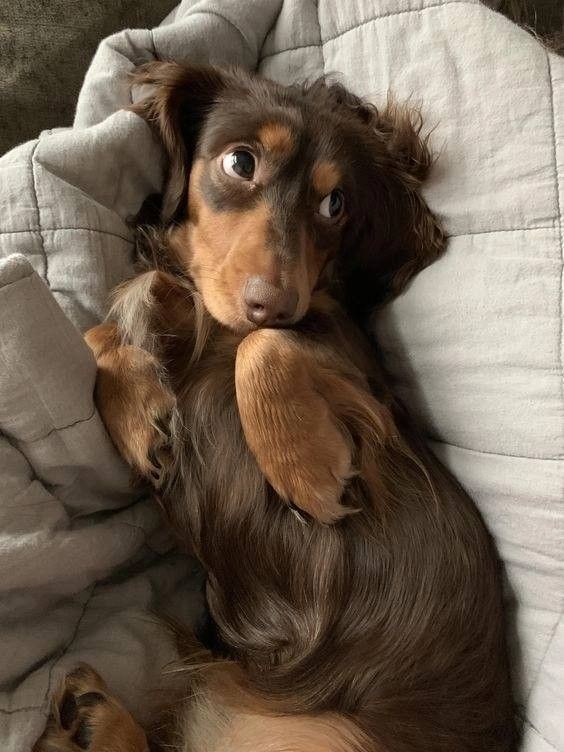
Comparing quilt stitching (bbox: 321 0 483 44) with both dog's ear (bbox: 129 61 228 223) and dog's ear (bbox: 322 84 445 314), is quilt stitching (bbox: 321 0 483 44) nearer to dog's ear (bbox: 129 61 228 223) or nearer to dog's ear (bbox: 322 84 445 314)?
dog's ear (bbox: 322 84 445 314)

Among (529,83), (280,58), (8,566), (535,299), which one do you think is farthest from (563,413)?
(280,58)

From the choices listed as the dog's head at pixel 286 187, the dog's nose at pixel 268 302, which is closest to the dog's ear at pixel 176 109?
the dog's head at pixel 286 187

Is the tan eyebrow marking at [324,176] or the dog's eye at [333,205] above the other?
the tan eyebrow marking at [324,176]

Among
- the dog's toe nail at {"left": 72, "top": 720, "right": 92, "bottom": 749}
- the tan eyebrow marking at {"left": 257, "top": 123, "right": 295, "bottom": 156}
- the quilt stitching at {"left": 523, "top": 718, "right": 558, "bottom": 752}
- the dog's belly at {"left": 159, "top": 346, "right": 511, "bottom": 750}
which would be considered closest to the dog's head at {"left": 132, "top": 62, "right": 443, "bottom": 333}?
the tan eyebrow marking at {"left": 257, "top": 123, "right": 295, "bottom": 156}

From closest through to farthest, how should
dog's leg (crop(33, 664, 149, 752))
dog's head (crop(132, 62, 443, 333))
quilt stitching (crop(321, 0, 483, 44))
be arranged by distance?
dog's leg (crop(33, 664, 149, 752)), dog's head (crop(132, 62, 443, 333)), quilt stitching (crop(321, 0, 483, 44))

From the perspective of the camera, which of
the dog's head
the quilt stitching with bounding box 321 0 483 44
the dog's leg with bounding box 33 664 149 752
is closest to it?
the dog's leg with bounding box 33 664 149 752

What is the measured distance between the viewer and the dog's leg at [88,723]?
1180 mm

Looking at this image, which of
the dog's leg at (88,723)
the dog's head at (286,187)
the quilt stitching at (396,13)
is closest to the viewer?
the dog's leg at (88,723)

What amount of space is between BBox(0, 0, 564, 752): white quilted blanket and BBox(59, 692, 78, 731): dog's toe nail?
0.13 feet

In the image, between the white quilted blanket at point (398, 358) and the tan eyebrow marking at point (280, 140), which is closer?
the white quilted blanket at point (398, 358)

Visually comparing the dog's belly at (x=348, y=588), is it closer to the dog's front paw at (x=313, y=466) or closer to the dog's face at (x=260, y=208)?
the dog's front paw at (x=313, y=466)

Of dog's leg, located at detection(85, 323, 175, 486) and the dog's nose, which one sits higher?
the dog's nose

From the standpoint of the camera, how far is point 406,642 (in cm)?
124

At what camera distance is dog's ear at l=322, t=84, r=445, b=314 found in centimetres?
148
